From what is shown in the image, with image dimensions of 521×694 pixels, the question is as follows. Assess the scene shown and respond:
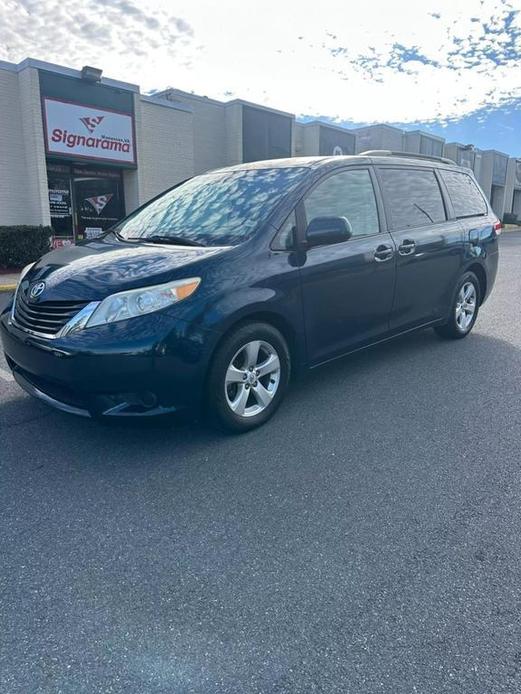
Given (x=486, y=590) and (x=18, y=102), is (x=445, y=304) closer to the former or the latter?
(x=486, y=590)

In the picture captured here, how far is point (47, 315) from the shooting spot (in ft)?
11.0

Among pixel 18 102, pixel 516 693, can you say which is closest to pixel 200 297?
pixel 516 693

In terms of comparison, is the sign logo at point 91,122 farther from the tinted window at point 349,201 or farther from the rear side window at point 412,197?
the tinted window at point 349,201

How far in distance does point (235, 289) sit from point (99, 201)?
14564 mm

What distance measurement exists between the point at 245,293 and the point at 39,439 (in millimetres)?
1637

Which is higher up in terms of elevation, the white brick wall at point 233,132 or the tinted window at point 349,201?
the white brick wall at point 233,132

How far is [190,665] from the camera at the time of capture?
1886mm

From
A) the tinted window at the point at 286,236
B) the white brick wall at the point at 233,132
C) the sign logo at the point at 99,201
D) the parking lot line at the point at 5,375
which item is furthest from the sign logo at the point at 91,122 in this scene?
the tinted window at the point at 286,236

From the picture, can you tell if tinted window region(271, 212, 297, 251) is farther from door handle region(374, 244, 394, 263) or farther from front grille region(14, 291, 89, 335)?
front grille region(14, 291, 89, 335)

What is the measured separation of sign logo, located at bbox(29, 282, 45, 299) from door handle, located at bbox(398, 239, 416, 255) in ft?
9.57

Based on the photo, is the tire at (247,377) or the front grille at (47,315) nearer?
the front grille at (47,315)

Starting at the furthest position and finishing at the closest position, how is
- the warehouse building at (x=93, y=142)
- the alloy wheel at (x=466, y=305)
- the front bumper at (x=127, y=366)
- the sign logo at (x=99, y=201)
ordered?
the sign logo at (x=99, y=201), the warehouse building at (x=93, y=142), the alloy wheel at (x=466, y=305), the front bumper at (x=127, y=366)

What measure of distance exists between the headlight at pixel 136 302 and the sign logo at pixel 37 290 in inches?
21.2

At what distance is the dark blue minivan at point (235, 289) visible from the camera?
318 cm
